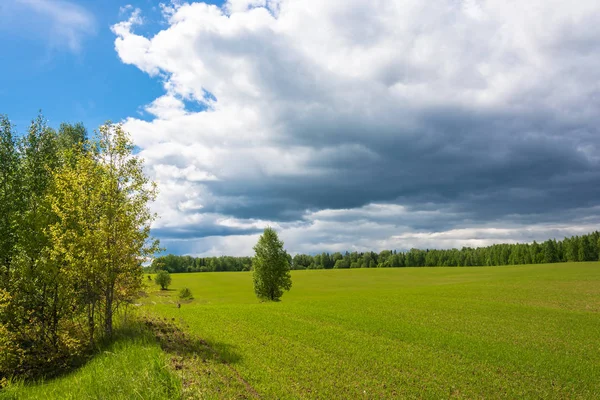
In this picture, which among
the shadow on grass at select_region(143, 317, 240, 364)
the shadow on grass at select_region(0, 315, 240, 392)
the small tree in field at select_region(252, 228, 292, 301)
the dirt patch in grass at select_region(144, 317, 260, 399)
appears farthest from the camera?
the small tree in field at select_region(252, 228, 292, 301)

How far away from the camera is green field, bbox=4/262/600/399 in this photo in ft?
55.0

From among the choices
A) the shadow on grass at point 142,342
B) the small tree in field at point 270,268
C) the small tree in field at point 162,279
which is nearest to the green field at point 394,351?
the shadow on grass at point 142,342

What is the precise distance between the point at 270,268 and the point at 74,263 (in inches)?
1725

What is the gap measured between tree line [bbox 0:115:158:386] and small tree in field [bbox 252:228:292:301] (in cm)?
3917

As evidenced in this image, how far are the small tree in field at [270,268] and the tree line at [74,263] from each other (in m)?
39.2

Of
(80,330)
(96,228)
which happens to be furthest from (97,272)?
(80,330)

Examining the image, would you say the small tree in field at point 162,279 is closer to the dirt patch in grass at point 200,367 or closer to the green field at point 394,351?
the green field at point 394,351

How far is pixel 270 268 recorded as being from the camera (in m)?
63.1

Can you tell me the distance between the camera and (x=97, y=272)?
70.4 feet

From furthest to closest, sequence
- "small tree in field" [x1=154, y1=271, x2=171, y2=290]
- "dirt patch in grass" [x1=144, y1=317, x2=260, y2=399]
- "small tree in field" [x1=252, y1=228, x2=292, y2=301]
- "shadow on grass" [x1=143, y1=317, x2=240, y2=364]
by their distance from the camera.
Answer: "small tree in field" [x1=154, y1=271, x2=171, y2=290]
"small tree in field" [x1=252, y1=228, x2=292, y2=301]
"shadow on grass" [x1=143, y1=317, x2=240, y2=364]
"dirt patch in grass" [x1=144, y1=317, x2=260, y2=399]

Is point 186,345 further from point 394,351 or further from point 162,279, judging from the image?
point 162,279

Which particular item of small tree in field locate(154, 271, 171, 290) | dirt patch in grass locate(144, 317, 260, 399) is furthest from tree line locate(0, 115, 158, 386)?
small tree in field locate(154, 271, 171, 290)

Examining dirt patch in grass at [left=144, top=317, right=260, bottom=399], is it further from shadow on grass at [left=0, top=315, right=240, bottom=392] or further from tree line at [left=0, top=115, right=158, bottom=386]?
tree line at [left=0, top=115, right=158, bottom=386]

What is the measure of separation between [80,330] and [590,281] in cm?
8236
